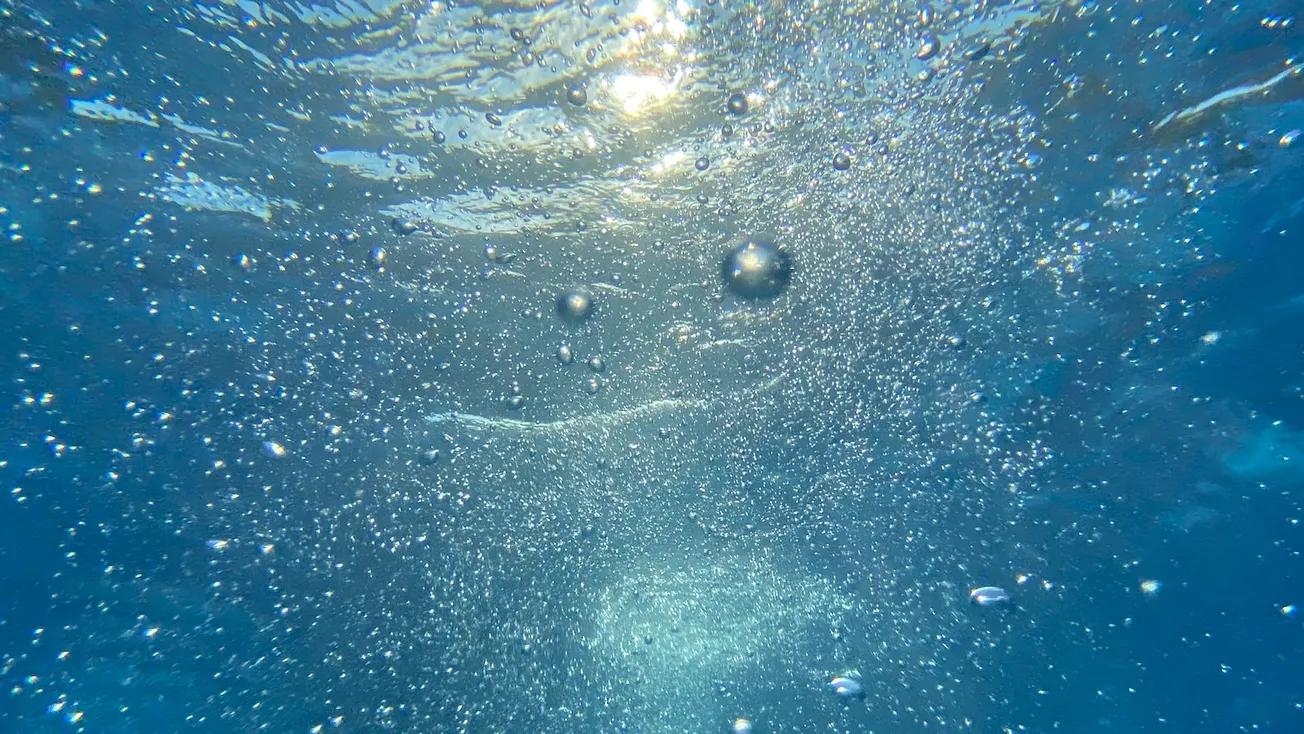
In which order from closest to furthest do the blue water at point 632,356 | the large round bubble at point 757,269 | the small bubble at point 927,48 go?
the small bubble at point 927,48 → the blue water at point 632,356 → the large round bubble at point 757,269

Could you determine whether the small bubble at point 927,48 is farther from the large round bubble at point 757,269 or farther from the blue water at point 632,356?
the large round bubble at point 757,269

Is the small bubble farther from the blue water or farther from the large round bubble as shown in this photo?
the large round bubble

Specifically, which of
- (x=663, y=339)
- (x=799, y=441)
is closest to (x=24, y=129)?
(x=663, y=339)

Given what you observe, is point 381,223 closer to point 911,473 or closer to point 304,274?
point 304,274

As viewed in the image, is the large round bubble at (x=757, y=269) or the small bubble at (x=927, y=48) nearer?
the small bubble at (x=927, y=48)

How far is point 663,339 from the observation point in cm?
966

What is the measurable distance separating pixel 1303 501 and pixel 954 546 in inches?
274

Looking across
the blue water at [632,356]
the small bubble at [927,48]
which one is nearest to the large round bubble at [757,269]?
the blue water at [632,356]

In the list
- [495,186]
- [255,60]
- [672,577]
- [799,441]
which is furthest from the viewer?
[672,577]

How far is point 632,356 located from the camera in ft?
32.4

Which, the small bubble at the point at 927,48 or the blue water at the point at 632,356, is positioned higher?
the small bubble at the point at 927,48

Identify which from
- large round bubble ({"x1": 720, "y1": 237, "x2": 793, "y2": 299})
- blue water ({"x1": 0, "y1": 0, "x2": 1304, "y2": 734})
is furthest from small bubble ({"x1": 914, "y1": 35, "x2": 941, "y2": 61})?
large round bubble ({"x1": 720, "y1": 237, "x2": 793, "y2": 299})

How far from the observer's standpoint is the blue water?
6.54 meters

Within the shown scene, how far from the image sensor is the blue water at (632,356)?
257 inches
